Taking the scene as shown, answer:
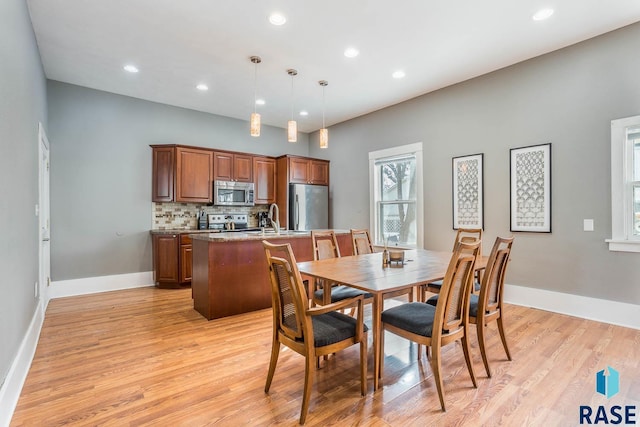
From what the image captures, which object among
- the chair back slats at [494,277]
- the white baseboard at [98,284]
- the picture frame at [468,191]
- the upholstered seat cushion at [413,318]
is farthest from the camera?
the white baseboard at [98,284]

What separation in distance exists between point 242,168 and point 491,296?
4.64 meters

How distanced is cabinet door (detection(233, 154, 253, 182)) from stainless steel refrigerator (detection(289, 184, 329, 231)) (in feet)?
2.65

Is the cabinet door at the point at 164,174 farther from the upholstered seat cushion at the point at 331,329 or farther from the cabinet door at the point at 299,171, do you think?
the upholstered seat cushion at the point at 331,329

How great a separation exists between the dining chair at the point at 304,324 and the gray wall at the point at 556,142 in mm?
2963

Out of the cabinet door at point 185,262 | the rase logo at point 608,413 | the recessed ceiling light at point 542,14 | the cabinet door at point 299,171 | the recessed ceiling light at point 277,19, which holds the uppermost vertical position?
the recessed ceiling light at point 277,19

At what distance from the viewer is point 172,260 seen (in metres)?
4.95

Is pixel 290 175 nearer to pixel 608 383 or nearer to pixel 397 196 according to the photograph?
pixel 397 196

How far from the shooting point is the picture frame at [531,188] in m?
3.76

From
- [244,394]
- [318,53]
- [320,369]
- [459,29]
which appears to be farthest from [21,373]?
[459,29]

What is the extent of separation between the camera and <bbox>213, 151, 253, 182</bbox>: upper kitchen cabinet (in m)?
5.57

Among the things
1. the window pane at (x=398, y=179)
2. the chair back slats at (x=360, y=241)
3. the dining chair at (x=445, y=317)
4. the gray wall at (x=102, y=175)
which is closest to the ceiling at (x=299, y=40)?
the gray wall at (x=102, y=175)

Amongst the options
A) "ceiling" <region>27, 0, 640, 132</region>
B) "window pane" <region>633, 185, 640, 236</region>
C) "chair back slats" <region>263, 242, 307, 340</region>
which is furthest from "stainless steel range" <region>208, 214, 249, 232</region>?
"window pane" <region>633, 185, 640, 236</region>

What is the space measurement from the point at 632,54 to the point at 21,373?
19.3ft

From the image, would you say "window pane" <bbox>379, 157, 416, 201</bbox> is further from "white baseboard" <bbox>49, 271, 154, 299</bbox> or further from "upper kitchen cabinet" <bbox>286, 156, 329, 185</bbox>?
"white baseboard" <bbox>49, 271, 154, 299</bbox>
